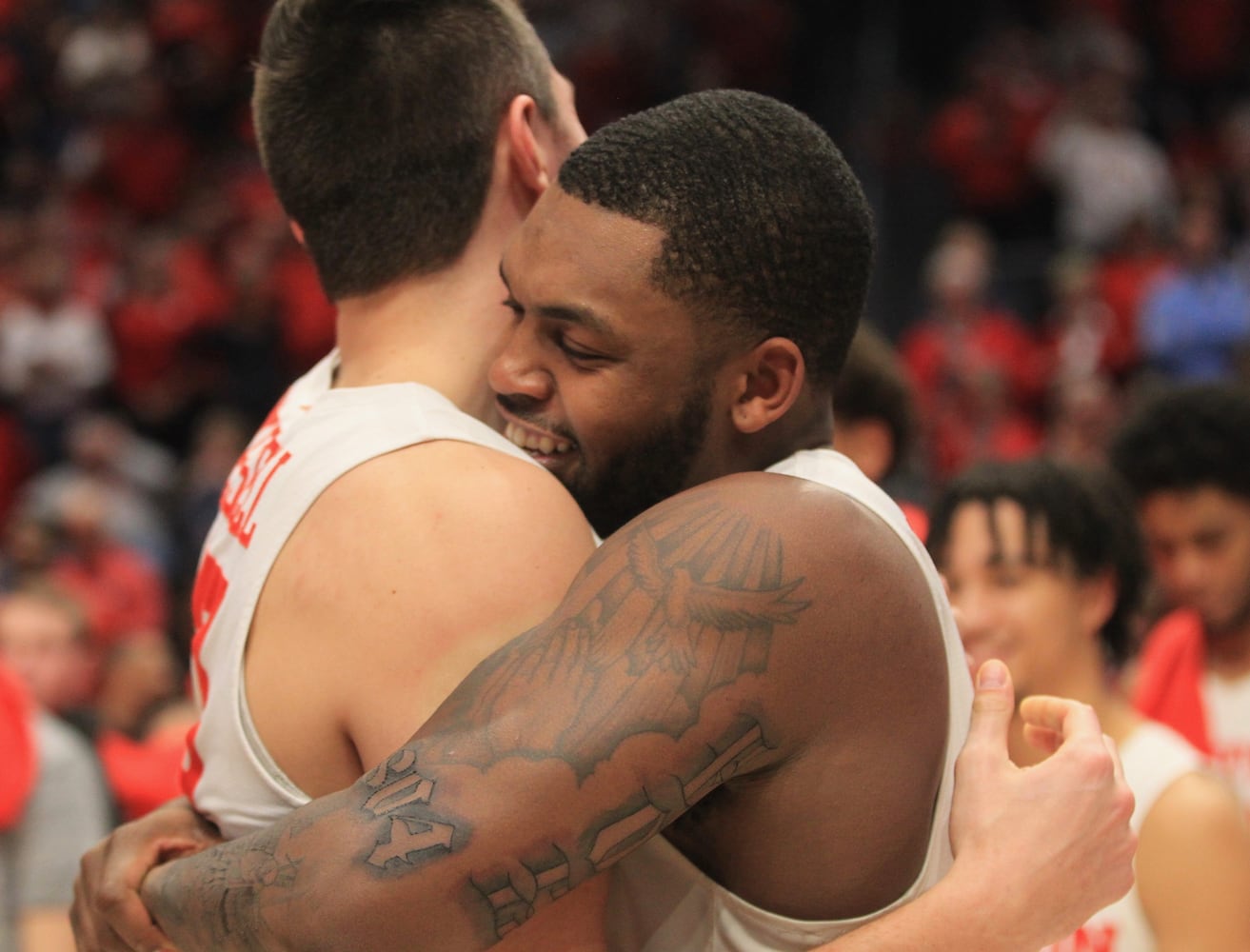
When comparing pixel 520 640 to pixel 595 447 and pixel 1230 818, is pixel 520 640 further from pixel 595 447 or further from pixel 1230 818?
pixel 1230 818

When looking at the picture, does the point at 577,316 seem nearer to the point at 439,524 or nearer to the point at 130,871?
the point at 439,524

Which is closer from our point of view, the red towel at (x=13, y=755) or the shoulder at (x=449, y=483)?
the shoulder at (x=449, y=483)

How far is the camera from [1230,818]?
9.62 feet

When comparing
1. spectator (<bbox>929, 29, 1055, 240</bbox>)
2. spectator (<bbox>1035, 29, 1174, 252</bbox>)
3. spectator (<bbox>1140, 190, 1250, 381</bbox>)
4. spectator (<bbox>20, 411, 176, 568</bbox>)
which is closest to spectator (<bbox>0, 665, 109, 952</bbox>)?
spectator (<bbox>20, 411, 176, 568</bbox>)

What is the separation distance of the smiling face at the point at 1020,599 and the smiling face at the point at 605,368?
1577 millimetres

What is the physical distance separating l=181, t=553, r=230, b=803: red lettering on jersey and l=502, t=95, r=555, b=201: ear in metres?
0.65

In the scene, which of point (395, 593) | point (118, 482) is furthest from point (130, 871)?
point (118, 482)

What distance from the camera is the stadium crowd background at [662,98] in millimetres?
8984

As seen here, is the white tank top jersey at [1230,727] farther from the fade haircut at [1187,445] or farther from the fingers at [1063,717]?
the fingers at [1063,717]

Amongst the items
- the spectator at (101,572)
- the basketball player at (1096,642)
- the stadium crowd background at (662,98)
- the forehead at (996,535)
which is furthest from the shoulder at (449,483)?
the spectator at (101,572)

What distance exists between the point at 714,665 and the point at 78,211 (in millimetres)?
9721

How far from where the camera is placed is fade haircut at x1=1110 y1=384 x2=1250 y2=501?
4.38 meters

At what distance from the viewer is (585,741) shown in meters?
1.50

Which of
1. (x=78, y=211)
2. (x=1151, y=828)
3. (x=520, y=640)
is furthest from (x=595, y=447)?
(x=78, y=211)
